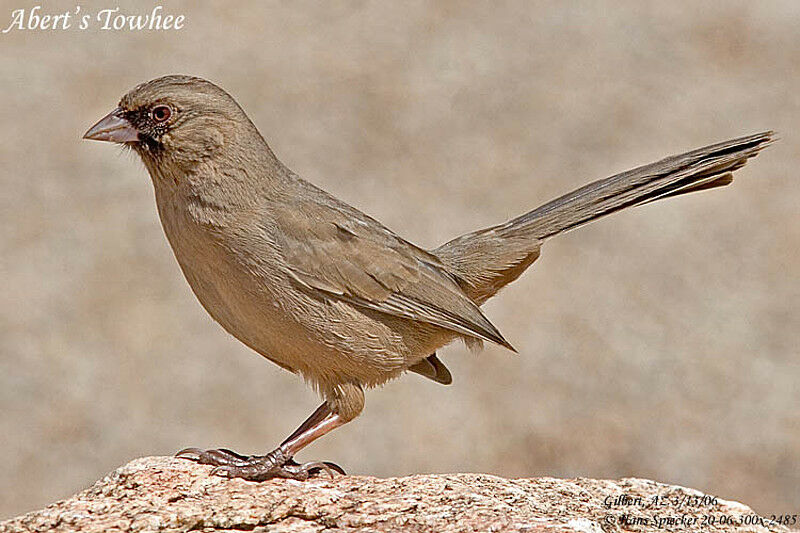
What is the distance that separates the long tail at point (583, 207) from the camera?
602 cm

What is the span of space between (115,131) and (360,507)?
193 cm

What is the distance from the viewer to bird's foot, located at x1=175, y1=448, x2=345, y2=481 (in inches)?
207

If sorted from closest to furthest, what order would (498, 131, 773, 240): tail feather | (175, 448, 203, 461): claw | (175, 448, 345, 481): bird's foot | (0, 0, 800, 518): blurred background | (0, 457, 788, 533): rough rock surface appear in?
(0, 457, 788, 533): rough rock surface
(175, 448, 345, 481): bird's foot
(175, 448, 203, 461): claw
(498, 131, 773, 240): tail feather
(0, 0, 800, 518): blurred background

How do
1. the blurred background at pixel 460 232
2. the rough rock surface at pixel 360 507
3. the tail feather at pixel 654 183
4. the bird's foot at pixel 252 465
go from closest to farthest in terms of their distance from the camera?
the rough rock surface at pixel 360 507, the bird's foot at pixel 252 465, the tail feather at pixel 654 183, the blurred background at pixel 460 232

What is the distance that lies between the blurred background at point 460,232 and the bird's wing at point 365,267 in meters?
4.01

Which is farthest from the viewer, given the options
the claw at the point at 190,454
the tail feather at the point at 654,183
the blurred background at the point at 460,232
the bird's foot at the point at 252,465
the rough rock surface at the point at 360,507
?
the blurred background at the point at 460,232

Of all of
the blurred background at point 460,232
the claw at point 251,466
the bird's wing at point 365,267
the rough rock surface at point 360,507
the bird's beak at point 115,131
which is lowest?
the rough rock surface at point 360,507

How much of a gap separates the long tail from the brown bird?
12mm

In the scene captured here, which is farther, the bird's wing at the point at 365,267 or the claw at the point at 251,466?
the bird's wing at the point at 365,267

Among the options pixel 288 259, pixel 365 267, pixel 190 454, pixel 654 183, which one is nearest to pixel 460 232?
pixel 654 183

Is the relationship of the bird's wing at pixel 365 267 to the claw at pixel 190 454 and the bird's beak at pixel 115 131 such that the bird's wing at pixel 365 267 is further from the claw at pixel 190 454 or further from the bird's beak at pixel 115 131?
the claw at pixel 190 454

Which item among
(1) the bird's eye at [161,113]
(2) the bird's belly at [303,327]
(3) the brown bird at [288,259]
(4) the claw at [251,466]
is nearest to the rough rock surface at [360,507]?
(4) the claw at [251,466]

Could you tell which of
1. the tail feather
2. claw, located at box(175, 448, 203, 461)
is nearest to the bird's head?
claw, located at box(175, 448, 203, 461)

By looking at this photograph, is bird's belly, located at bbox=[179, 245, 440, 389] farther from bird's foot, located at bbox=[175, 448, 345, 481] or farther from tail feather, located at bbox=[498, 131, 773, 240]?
tail feather, located at bbox=[498, 131, 773, 240]
